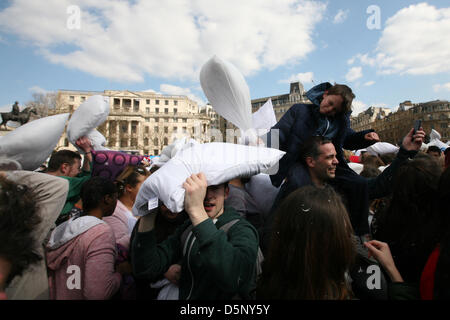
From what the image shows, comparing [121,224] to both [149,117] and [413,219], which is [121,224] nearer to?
[413,219]

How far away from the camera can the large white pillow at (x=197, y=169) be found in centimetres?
117

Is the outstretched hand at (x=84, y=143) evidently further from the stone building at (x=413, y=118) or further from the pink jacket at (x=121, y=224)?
the stone building at (x=413, y=118)

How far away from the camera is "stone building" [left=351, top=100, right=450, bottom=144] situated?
4362cm

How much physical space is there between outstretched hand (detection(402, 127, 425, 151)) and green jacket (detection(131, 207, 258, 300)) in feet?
5.16

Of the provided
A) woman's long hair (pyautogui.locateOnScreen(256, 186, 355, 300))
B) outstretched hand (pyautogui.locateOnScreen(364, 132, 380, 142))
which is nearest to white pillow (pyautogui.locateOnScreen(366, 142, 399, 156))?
outstretched hand (pyautogui.locateOnScreen(364, 132, 380, 142))

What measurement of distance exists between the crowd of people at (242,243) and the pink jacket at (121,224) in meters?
0.10

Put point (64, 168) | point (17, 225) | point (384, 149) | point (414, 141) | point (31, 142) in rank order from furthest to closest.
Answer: point (384, 149), point (64, 168), point (414, 141), point (31, 142), point (17, 225)

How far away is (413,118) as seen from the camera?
43438mm

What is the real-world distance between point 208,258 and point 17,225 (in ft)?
2.72

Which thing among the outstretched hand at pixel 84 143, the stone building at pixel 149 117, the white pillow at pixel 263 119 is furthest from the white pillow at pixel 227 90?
the stone building at pixel 149 117

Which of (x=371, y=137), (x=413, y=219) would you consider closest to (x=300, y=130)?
(x=371, y=137)

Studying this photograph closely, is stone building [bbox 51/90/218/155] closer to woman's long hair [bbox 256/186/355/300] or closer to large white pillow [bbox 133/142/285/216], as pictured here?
large white pillow [bbox 133/142/285/216]

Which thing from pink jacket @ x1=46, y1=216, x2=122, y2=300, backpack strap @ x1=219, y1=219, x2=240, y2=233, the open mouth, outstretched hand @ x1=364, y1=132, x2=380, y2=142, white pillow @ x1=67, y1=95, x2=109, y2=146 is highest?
white pillow @ x1=67, y1=95, x2=109, y2=146

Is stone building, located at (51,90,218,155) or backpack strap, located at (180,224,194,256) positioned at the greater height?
stone building, located at (51,90,218,155)
